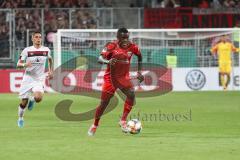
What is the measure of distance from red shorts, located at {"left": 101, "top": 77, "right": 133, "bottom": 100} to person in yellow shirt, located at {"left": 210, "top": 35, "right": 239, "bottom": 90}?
15703mm

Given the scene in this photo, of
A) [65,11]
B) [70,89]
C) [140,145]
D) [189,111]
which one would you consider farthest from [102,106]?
[65,11]

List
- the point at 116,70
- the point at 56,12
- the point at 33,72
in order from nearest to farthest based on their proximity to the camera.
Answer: the point at 116,70 < the point at 33,72 < the point at 56,12

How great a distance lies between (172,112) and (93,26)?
14317 millimetres

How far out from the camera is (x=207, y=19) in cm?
3616

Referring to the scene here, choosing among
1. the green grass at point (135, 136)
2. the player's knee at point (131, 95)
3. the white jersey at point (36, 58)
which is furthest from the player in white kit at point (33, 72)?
the player's knee at point (131, 95)

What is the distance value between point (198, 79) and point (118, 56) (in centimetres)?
1662

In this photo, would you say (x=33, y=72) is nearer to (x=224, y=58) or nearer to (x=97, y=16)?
(x=224, y=58)

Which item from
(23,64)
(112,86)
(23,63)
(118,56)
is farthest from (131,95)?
(23,63)

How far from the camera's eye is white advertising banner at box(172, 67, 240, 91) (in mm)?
31281

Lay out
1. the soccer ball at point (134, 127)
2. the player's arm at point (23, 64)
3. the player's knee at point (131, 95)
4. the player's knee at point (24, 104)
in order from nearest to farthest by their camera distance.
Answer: the soccer ball at point (134, 127) → the player's knee at point (131, 95) → the player's arm at point (23, 64) → the player's knee at point (24, 104)

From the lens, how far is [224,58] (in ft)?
101

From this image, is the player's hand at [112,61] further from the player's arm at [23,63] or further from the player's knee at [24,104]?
the player's knee at [24,104]

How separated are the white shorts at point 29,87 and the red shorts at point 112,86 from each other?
3.09 meters

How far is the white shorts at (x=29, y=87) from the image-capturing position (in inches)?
701
